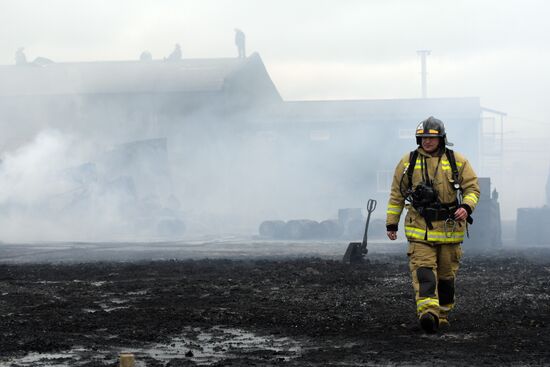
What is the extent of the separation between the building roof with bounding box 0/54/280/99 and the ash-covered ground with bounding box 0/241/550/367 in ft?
95.4

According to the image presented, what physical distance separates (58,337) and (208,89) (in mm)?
35558


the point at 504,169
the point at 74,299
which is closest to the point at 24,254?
the point at 74,299

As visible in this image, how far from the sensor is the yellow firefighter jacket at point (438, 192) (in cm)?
768

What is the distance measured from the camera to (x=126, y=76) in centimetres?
4503

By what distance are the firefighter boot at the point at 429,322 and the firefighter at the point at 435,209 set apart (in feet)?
0.47

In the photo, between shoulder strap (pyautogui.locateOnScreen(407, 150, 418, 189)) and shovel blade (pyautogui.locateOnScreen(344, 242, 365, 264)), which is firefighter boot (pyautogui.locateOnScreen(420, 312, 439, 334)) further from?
shovel blade (pyautogui.locateOnScreen(344, 242, 365, 264))

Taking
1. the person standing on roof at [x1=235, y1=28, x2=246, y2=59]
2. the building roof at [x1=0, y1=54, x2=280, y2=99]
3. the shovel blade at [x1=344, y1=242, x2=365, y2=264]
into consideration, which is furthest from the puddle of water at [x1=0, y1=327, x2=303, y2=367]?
the person standing on roof at [x1=235, y1=28, x2=246, y2=59]

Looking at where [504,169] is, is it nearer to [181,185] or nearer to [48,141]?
[181,185]

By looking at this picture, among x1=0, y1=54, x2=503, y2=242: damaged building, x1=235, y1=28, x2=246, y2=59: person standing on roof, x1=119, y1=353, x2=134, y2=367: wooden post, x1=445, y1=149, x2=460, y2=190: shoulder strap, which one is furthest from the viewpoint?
x1=235, y1=28, x2=246, y2=59: person standing on roof

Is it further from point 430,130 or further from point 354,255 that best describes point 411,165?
point 354,255

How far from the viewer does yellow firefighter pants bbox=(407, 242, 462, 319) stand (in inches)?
296

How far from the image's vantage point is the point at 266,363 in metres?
6.36

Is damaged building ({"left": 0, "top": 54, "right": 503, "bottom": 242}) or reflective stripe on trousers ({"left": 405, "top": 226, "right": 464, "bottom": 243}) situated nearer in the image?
reflective stripe on trousers ({"left": 405, "top": 226, "right": 464, "bottom": 243})

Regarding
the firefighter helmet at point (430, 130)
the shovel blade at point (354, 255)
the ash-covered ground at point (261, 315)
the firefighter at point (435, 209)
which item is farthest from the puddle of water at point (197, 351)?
the shovel blade at point (354, 255)
